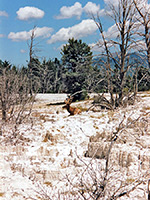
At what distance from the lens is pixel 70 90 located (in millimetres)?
24234

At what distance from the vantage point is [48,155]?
20.1ft

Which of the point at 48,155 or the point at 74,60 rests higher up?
the point at 74,60

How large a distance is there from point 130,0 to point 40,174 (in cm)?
866

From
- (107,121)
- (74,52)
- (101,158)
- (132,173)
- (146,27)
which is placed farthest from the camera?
(74,52)

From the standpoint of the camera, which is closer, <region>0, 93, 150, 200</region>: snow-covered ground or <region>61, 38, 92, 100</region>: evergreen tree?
<region>0, 93, 150, 200</region>: snow-covered ground

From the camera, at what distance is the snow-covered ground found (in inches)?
173

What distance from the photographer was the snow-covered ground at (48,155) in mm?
4391

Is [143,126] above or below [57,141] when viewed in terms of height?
above

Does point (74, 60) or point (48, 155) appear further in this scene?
point (74, 60)

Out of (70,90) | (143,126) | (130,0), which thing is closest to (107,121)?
(143,126)

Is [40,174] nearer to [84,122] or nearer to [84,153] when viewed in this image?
[84,153]

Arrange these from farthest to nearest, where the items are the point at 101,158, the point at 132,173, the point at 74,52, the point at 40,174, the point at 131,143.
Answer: the point at 74,52 → the point at 131,143 → the point at 101,158 → the point at 40,174 → the point at 132,173

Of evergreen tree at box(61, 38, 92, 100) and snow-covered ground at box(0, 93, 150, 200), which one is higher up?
evergreen tree at box(61, 38, 92, 100)

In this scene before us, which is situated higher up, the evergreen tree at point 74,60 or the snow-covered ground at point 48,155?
the evergreen tree at point 74,60
